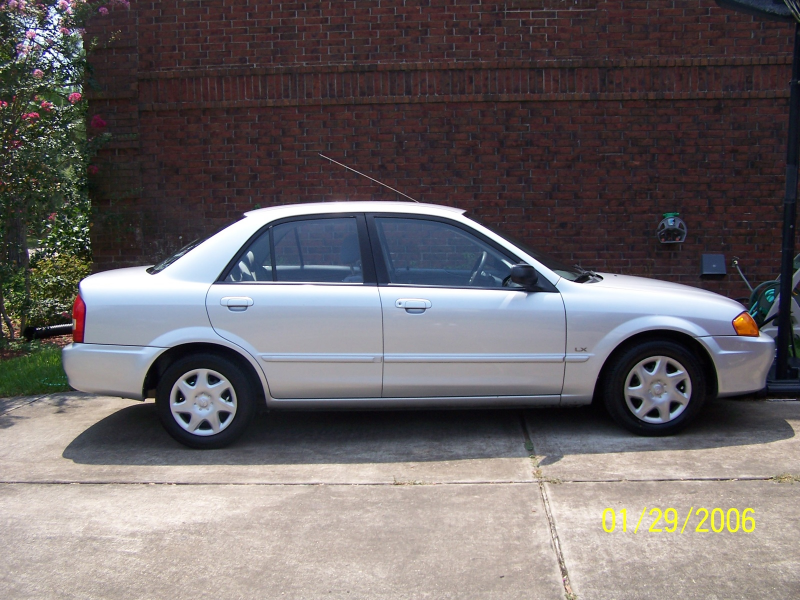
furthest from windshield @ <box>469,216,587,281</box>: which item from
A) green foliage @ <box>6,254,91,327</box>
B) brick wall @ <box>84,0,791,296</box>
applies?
green foliage @ <box>6,254,91,327</box>

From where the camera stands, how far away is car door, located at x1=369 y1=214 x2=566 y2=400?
5.18m

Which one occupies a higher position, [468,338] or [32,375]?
[468,338]

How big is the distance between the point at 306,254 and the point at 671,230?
16.6ft

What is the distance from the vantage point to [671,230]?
29.2 feet

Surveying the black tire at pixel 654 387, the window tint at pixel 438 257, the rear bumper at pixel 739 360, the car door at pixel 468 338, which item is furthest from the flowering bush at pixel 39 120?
the rear bumper at pixel 739 360

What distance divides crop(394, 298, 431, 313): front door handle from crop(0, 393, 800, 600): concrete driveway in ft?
3.02

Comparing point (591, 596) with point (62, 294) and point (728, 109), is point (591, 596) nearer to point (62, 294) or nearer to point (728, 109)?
point (728, 109)

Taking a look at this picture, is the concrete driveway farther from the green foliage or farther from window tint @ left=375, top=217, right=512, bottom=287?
the green foliage

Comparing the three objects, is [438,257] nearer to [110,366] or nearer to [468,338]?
[468,338]

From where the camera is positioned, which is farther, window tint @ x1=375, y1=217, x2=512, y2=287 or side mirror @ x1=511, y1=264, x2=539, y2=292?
window tint @ x1=375, y1=217, x2=512, y2=287

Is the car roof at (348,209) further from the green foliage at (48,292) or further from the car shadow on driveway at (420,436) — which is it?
the green foliage at (48,292)

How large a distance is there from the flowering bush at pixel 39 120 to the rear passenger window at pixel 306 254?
408 centimetres

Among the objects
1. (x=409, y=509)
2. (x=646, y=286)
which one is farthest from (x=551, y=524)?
(x=646, y=286)

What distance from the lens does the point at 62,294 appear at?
959cm
